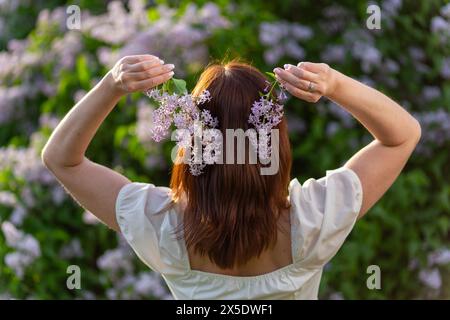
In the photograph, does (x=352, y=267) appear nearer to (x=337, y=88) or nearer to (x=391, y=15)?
(x=391, y=15)

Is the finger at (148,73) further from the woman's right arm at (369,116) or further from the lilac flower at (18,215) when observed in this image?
the lilac flower at (18,215)

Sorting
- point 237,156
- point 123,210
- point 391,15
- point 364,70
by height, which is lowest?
point 123,210

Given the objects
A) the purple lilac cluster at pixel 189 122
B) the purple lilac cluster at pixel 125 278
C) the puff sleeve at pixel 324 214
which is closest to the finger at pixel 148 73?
the purple lilac cluster at pixel 189 122

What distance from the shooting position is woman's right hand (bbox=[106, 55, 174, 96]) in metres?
1.39

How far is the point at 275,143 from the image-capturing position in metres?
1.54

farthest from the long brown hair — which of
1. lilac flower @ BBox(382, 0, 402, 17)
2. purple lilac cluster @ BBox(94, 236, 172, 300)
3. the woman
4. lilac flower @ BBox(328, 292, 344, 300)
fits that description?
lilac flower @ BBox(382, 0, 402, 17)

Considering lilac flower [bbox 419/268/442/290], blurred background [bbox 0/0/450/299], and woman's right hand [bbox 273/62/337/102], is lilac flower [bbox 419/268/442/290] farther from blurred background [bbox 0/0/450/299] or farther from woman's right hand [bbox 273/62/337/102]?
woman's right hand [bbox 273/62/337/102]

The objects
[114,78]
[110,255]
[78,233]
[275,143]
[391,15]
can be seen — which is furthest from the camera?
[391,15]

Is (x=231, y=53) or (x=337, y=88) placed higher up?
(x=231, y=53)

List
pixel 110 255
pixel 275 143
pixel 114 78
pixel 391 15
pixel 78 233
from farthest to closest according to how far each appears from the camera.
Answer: pixel 391 15 < pixel 78 233 < pixel 110 255 < pixel 275 143 < pixel 114 78

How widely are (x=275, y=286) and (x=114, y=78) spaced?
0.50 metres

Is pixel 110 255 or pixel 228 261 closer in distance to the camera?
pixel 228 261

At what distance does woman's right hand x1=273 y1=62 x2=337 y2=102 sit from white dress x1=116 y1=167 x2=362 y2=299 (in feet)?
0.76

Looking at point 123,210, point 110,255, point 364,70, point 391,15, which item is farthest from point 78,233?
point 123,210
